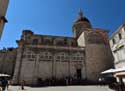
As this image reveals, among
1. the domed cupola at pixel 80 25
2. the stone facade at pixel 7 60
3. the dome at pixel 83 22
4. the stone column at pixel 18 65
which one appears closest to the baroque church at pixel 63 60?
the stone column at pixel 18 65

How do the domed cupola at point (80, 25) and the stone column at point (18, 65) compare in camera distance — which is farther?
the domed cupola at point (80, 25)

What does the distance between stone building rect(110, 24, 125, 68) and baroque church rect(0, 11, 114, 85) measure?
1932mm

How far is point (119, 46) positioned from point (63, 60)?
36.2 ft

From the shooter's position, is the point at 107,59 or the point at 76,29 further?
the point at 76,29

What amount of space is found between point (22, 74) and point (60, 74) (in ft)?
23.0

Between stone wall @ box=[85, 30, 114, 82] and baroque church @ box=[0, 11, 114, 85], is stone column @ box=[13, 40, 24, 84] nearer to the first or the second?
baroque church @ box=[0, 11, 114, 85]

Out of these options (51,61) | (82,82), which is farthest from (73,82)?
(51,61)

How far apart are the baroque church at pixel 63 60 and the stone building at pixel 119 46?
193cm

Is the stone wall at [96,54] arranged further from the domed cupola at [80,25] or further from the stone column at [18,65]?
the stone column at [18,65]

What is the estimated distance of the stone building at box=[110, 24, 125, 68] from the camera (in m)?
22.7

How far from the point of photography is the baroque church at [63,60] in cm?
2344

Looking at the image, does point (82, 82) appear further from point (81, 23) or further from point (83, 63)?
point (81, 23)

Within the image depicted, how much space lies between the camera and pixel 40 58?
81.0 ft

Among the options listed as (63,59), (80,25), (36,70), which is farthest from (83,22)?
(36,70)
